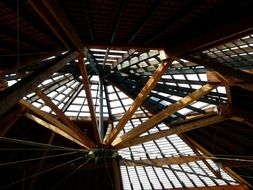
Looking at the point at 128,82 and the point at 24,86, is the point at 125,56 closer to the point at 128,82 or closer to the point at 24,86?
the point at 128,82

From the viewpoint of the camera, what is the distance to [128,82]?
61.3ft

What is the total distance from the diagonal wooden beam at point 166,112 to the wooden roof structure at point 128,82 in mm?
44

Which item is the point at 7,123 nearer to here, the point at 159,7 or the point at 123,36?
the point at 123,36

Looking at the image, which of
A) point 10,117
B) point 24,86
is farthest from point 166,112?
point 10,117

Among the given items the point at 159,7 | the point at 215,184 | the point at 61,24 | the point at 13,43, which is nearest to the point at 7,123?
the point at 13,43

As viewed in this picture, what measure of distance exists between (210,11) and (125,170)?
20.8 m

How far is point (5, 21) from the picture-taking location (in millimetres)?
10156

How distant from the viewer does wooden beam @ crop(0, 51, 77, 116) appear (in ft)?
24.0

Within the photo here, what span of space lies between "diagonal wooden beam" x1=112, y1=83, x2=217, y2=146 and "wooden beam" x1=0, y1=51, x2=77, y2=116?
5.48 meters

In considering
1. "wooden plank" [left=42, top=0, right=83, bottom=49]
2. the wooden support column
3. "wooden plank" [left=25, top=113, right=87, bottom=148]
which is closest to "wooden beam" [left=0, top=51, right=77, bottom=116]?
"wooden plank" [left=42, top=0, right=83, bottom=49]

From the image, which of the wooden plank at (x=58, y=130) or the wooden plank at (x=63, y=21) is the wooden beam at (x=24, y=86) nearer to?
the wooden plank at (x=63, y=21)

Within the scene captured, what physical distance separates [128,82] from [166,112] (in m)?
5.42

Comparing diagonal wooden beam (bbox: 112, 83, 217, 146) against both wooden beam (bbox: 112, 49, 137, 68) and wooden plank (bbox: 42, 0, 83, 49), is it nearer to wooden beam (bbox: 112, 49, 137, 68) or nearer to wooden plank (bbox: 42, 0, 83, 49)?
wooden beam (bbox: 112, 49, 137, 68)

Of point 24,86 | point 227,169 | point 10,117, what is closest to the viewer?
point 24,86
